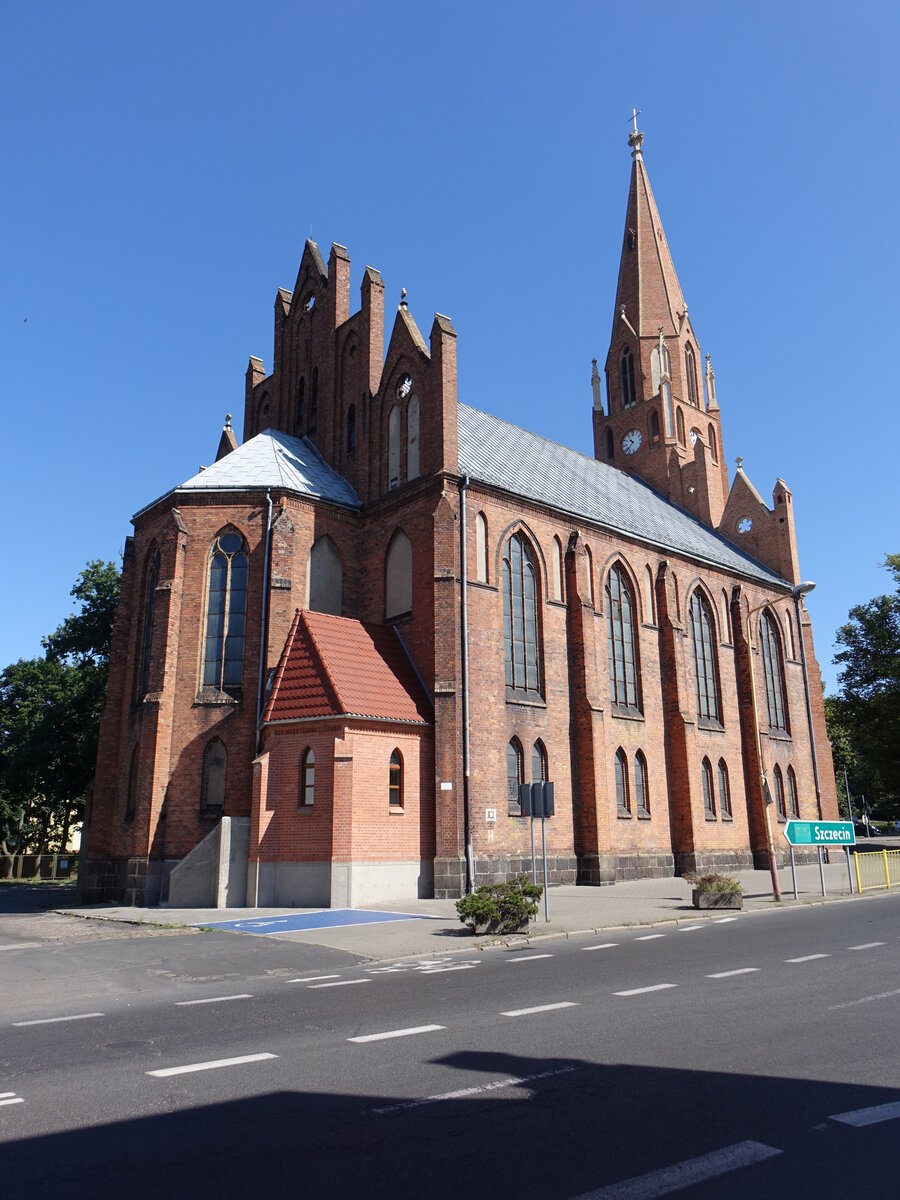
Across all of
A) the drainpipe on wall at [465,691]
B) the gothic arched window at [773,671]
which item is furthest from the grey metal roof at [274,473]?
the gothic arched window at [773,671]

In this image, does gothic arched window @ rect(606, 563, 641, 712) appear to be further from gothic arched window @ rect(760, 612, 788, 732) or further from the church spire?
the church spire

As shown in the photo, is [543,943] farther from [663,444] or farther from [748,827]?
[663,444]

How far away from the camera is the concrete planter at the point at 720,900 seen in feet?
62.3

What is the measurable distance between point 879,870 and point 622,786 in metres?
7.63

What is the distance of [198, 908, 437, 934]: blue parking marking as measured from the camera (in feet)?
55.8

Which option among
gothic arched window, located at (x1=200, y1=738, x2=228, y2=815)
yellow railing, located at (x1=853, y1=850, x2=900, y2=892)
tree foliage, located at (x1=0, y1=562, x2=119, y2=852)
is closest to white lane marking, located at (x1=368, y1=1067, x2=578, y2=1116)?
gothic arched window, located at (x1=200, y1=738, x2=228, y2=815)

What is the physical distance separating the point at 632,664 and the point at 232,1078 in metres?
25.6

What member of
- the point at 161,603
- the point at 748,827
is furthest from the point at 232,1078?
the point at 748,827

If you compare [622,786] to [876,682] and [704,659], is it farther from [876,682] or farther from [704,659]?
[876,682]

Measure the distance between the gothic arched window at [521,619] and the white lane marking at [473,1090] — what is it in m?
19.6

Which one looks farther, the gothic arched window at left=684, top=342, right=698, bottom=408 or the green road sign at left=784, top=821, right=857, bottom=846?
the gothic arched window at left=684, top=342, right=698, bottom=408

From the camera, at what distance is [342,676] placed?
22781 mm

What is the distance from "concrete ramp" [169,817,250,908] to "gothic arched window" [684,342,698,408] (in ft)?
107

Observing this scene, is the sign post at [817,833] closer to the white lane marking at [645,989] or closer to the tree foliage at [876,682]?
the white lane marking at [645,989]
